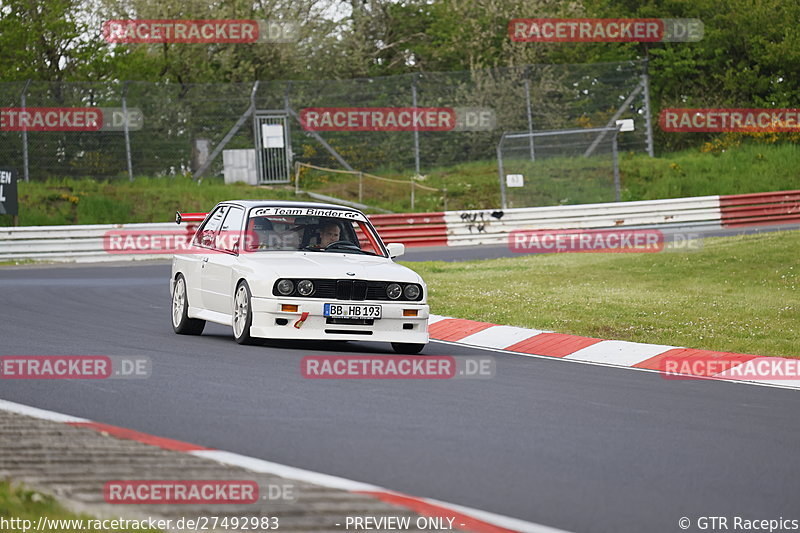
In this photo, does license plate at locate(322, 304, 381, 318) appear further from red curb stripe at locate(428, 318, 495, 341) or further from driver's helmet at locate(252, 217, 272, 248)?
red curb stripe at locate(428, 318, 495, 341)

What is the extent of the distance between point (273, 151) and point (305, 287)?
2344 cm

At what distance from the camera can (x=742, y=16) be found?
4506 cm

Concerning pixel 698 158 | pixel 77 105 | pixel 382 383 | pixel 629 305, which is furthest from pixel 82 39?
pixel 382 383

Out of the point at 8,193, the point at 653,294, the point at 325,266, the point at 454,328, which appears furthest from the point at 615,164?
the point at 325,266

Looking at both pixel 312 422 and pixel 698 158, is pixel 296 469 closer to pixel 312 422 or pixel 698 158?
pixel 312 422

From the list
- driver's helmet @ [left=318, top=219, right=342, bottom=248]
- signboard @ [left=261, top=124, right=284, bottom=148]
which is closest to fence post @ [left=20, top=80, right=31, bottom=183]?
signboard @ [left=261, top=124, right=284, bottom=148]

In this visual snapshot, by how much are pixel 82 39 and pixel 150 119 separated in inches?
312

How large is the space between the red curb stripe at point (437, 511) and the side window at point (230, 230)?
7.64 meters

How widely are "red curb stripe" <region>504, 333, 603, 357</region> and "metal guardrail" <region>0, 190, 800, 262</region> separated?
1630 cm

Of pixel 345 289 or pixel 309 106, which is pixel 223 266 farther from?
pixel 309 106

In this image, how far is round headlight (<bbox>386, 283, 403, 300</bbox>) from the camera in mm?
12312

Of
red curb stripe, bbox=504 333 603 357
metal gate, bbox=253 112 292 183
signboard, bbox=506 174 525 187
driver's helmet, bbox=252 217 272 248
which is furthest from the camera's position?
metal gate, bbox=253 112 292 183

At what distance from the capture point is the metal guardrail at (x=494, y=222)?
2845 cm

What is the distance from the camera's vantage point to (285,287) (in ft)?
39.3
